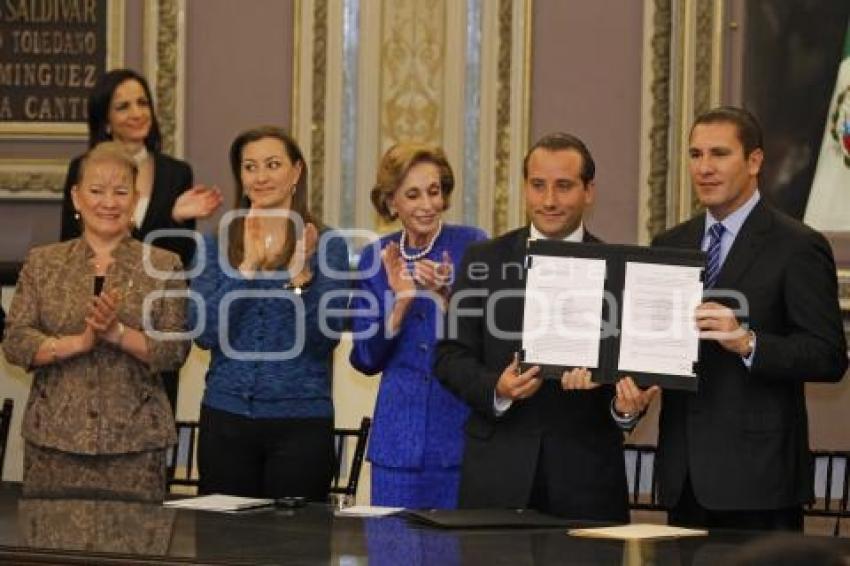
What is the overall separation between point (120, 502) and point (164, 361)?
2.21 feet

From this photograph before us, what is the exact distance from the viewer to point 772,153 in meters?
6.95

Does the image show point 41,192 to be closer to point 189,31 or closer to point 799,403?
point 189,31

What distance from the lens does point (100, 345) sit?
4609 millimetres

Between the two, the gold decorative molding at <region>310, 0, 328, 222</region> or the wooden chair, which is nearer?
the wooden chair

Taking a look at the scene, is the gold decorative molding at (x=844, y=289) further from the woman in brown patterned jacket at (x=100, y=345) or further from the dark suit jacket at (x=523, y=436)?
the woman in brown patterned jacket at (x=100, y=345)

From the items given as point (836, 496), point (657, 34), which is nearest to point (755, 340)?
point (836, 496)

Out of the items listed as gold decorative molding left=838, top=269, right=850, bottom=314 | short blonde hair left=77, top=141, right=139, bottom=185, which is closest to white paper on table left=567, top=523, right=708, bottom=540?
short blonde hair left=77, top=141, right=139, bottom=185

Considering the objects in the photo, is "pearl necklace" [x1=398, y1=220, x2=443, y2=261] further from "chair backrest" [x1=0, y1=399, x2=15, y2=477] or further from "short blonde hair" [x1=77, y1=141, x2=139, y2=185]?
"chair backrest" [x1=0, y1=399, x2=15, y2=477]

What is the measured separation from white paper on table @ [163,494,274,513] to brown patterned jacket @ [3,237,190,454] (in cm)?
50

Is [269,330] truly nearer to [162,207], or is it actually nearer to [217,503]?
[217,503]

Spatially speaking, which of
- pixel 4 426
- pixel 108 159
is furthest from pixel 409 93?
pixel 4 426

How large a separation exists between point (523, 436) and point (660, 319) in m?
0.46

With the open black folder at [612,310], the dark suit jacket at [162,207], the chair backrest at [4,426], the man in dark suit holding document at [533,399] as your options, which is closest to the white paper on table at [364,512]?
the man in dark suit holding document at [533,399]

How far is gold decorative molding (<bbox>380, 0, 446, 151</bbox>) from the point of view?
7168mm
